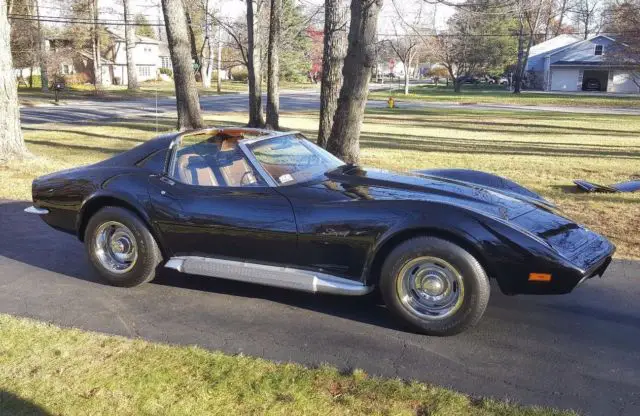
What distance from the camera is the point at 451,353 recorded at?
3.72 meters

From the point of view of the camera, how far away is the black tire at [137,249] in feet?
15.7

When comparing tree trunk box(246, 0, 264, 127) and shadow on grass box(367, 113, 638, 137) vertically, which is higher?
tree trunk box(246, 0, 264, 127)

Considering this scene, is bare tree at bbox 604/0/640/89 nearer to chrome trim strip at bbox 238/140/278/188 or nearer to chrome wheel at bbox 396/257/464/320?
chrome trim strip at bbox 238/140/278/188

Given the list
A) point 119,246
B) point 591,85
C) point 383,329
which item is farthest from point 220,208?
point 591,85

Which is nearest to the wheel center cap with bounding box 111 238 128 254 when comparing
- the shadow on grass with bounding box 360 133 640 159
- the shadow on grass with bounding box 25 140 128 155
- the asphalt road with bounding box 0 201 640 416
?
the asphalt road with bounding box 0 201 640 416

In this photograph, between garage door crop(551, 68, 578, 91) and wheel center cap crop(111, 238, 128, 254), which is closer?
wheel center cap crop(111, 238, 128, 254)

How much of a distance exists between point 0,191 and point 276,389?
7643mm

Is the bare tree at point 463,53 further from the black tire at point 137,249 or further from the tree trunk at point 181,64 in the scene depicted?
the black tire at point 137,249

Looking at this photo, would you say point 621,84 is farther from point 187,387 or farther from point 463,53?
point 187,387

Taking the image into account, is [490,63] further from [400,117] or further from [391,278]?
[391,278]

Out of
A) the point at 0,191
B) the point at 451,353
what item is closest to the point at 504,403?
the point at 451,353

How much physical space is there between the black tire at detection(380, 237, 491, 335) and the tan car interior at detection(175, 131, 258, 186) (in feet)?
4.38

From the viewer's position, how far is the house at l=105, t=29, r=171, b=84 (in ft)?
212

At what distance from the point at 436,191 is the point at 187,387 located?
89.3 inches
